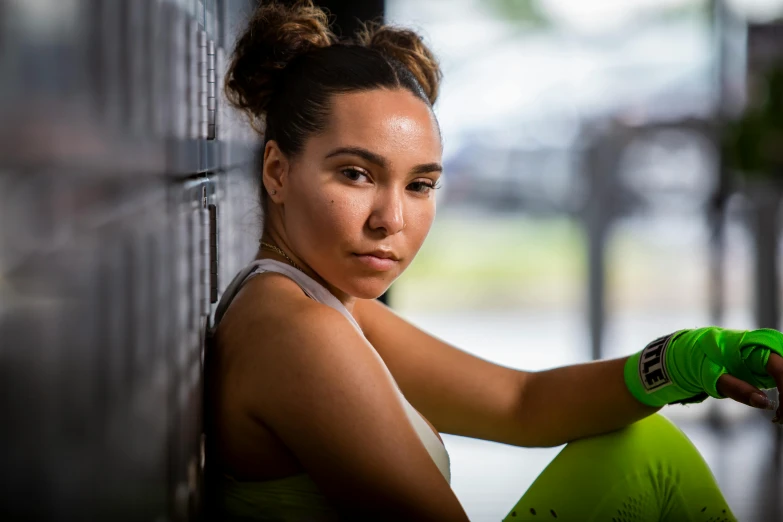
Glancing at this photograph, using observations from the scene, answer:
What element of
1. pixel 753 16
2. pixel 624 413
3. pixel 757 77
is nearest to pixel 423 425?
pixel 624 413

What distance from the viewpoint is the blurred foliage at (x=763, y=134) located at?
3869 millimetres

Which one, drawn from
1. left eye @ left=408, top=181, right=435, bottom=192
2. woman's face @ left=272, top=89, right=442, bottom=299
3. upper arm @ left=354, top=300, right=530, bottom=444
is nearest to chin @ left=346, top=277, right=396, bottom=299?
woman's face @ left=272, top=89, right=442, bottom=299

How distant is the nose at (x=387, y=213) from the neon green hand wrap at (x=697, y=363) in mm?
472

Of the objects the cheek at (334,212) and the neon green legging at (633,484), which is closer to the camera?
the cheek at (334,212)

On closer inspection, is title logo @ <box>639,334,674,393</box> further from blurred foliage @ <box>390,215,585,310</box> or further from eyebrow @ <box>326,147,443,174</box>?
blurred foliage @ <box>390,215,585,310</box>

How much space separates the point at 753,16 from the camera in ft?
16.5

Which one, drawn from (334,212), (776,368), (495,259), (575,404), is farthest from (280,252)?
(495,259)

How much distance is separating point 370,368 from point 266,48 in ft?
1.68

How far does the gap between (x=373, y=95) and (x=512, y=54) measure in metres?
5.23

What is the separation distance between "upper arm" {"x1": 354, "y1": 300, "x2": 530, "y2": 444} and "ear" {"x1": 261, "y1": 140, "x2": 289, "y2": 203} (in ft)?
1.05

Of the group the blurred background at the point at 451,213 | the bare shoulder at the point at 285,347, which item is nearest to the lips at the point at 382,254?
the bare shoulder at the point at 285,347

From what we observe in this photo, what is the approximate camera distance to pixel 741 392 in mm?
1117

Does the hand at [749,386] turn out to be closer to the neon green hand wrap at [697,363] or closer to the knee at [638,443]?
the neon green hand wrap at [697,363]

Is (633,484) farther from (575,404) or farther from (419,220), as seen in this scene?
(419,220)
